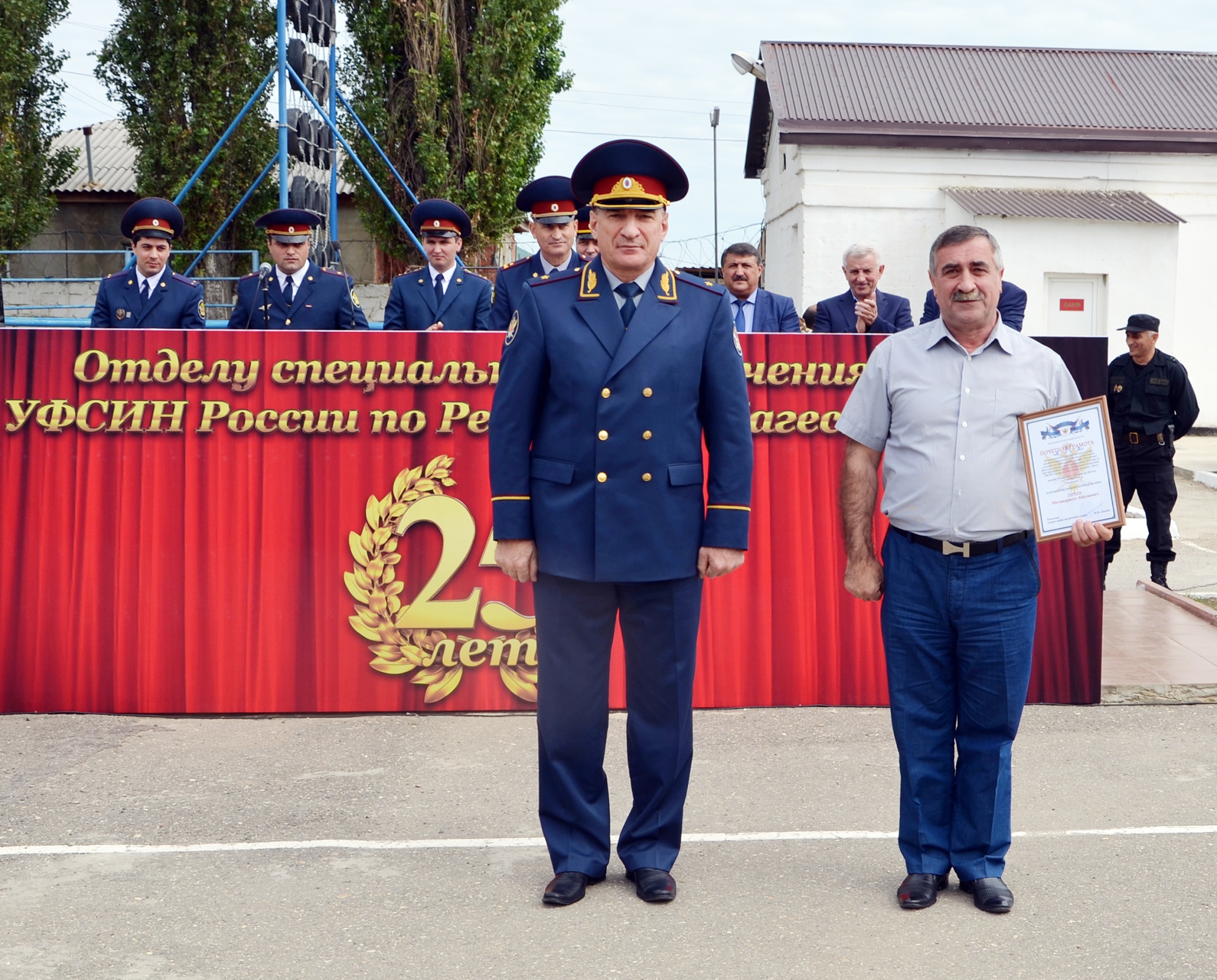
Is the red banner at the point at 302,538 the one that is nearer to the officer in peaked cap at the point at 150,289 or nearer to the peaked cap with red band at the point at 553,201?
the peaked cap with red band at the point at 553,201

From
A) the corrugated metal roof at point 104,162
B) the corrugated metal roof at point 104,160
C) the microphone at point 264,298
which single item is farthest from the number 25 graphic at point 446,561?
the corrugated metal roof at point 104,160

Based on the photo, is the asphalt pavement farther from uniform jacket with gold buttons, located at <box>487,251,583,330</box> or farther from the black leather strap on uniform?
uniform jacket with gold buttons, located at <box>487,251,583,330</box>

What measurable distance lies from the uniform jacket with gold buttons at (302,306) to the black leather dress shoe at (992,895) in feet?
15.5

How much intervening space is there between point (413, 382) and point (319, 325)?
1845 millimetres

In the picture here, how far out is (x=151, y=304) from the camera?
736 cm

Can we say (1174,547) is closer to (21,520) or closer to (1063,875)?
(1063,875)

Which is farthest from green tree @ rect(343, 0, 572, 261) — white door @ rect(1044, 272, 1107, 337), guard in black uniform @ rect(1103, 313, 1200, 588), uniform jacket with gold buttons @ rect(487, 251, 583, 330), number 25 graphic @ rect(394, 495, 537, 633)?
number 25 graphic @ rect(394, 495, 537, 633)

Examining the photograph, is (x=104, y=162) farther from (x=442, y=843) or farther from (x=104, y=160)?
(x=442, y=843)

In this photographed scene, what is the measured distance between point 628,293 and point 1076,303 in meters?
20.1

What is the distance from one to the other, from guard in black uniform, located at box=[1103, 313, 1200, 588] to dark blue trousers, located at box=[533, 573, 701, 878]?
6.34 meters

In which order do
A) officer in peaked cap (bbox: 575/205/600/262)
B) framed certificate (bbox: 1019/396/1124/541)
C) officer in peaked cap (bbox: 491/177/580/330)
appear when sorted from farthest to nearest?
1. officer in peaked cap (bbox: 575/205/600/262)
2. officer in peaked cap (bbox: 491/177/580/330)
3. framed certificate (bbox: 1019/396/1124/541)

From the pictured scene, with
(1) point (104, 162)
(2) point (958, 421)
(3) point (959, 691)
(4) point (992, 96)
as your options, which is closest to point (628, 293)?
(2) point (958, 421)

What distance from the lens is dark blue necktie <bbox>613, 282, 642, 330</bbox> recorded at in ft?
12.6

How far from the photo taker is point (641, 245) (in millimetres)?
3791
